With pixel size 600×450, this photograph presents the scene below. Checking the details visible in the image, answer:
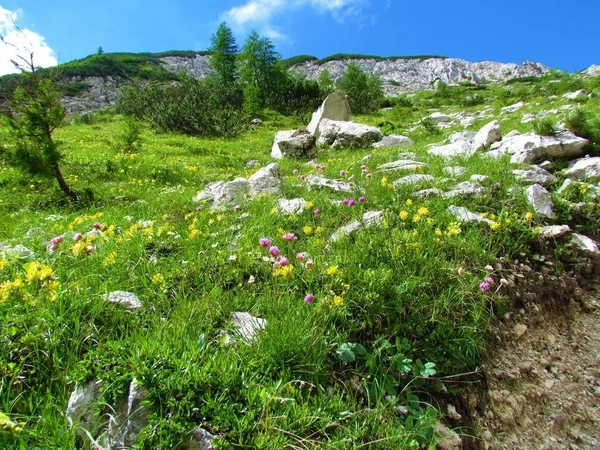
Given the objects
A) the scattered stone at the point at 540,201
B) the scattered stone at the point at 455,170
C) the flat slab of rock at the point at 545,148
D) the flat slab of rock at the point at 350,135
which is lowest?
the scattered stone at the point at 540,201

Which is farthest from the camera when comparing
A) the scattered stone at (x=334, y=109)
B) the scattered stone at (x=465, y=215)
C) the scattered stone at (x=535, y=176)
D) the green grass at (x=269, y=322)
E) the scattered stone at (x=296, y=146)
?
the scattered stone at (x=334, y=109)

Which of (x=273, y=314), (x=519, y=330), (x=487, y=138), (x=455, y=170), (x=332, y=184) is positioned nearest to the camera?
(x=273, y=314)

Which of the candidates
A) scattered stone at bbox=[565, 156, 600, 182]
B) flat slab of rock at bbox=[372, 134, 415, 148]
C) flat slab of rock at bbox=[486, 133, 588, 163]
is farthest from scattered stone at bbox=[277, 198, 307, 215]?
flat slab of rock at bbox=[372, 134, 415, 148]

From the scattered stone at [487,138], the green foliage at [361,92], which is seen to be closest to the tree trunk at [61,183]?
the scattered stone at [487,138]

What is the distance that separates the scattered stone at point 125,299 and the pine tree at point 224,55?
57.3m

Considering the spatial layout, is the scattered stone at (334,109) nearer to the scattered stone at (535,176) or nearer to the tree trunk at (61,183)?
the tree trunk at (61,183)

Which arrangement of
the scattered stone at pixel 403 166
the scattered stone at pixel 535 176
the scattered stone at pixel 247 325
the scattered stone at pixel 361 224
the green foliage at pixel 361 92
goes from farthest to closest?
1. the green foliage at pixel 361 92
2. the scattered stone at pixel 403 166
3. the scattered stone at pixel 535 176
4. the scattered stone at pixel 361 224
5. the scattered stone at pixel 247 325

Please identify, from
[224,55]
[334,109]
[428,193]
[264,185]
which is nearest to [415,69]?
[224,55]

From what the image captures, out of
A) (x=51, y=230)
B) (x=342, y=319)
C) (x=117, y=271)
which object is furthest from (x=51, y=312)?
(x=51, y=230)

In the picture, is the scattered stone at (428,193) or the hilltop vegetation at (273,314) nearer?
the hilltop vegetation at (273,314)

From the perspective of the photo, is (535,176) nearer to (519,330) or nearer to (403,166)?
(403,166)

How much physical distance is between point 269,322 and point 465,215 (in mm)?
3010

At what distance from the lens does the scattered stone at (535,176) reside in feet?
16.3

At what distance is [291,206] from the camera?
15.4 feet
